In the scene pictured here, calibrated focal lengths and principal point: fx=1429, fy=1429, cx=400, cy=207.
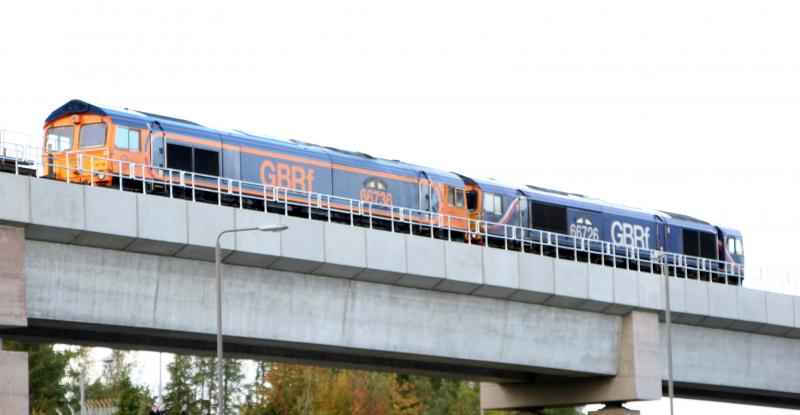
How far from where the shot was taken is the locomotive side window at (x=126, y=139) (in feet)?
150

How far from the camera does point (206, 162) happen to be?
157ft

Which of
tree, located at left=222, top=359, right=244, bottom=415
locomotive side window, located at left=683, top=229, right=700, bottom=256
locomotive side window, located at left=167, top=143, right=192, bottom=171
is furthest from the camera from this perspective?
tree, located at left=222, top=359, right=244, bottom=415

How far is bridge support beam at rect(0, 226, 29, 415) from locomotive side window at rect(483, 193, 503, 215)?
2863 cm

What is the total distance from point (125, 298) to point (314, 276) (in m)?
→ 7.46

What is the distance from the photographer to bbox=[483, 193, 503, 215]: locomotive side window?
198 ft

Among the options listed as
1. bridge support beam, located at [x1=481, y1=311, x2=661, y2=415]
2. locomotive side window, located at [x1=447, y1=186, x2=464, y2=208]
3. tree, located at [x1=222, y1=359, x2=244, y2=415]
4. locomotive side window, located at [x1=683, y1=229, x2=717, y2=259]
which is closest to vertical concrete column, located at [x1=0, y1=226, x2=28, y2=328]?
bridge support beam, located at [x1=481, y1=311, x2=661, y2=415]

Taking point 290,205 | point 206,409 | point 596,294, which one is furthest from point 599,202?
point 206,409

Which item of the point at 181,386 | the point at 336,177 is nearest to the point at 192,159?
the point at 336,177

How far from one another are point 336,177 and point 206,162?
21.0 feet

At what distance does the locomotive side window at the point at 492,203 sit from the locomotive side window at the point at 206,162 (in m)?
15.6

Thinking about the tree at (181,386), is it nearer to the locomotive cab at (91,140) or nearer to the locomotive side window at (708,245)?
the locomotive side window at (708,245)

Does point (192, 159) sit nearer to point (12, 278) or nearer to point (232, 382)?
point (12, 278)

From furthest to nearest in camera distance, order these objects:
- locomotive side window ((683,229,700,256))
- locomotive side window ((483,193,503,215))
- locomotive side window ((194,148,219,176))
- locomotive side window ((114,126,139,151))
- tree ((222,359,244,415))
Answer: tree ((222,359,244,415))
locomotive side window ((683,229,700,256))
locomotive side window ((483,193,503,215))
locomotive side window ((194,148,219,176))
locomotive side window ((114,126,139,151))

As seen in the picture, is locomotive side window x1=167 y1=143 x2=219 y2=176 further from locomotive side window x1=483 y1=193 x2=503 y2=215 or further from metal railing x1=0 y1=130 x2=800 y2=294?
locomotive side window x1=483 y1=193 x2=503 y2=215
